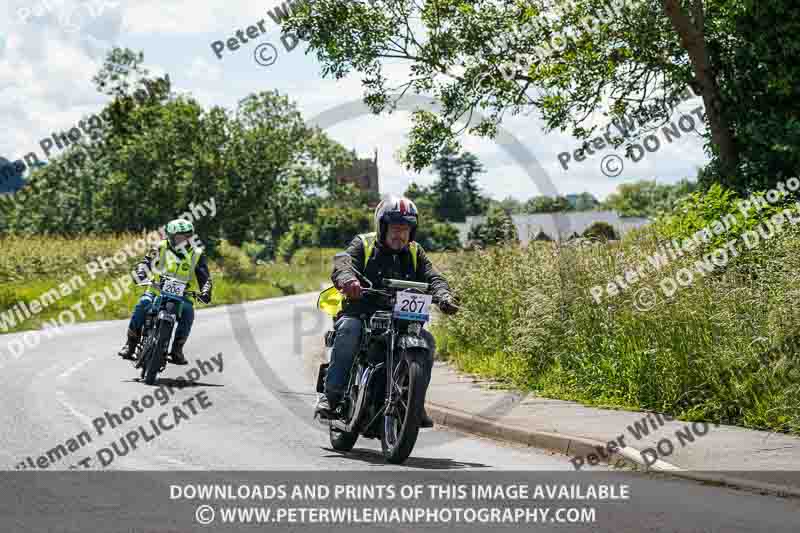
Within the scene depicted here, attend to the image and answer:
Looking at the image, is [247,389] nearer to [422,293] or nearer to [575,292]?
[575,292]

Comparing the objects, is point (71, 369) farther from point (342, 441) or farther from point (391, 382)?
point (391, 382)

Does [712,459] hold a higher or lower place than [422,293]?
lower

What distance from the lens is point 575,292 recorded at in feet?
43.5

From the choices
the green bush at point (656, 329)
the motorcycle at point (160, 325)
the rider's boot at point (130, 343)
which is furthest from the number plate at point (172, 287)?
the green bush at point (656, 329)

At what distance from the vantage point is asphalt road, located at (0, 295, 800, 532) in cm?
683

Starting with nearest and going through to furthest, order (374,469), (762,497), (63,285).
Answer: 1. (762,497)
2. (374,469)
3. (63,285)

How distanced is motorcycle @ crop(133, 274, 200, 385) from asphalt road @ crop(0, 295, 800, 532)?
0.30 metres

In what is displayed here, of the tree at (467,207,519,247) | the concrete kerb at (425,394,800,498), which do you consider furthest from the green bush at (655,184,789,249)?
the concrete kerb at (425,394,800,498)

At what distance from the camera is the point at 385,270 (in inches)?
353

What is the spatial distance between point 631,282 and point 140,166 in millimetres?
49178

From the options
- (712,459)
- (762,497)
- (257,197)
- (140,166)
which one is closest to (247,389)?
(712,459)

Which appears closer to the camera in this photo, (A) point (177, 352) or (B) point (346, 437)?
(B) point (346, 437)

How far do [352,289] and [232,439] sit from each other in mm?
2323

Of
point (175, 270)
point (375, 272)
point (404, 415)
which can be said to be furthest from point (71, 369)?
point (404, 415)
